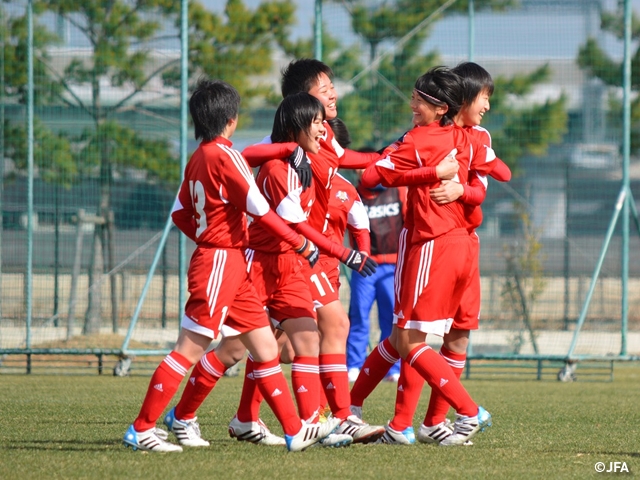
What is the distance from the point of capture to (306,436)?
5.18 meters

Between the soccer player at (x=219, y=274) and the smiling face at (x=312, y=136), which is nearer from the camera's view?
the soccer player at (x=219, y=274)

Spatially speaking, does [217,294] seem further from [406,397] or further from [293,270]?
[406,397]

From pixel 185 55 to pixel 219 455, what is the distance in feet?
21.3

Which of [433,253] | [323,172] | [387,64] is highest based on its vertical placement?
[387,64]

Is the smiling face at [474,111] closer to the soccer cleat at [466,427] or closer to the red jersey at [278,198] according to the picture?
the red jersey at [278,198]

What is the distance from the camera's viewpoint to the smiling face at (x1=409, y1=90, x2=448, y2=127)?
5.55 m

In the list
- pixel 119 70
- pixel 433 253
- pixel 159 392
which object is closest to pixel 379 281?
pixel 119 70

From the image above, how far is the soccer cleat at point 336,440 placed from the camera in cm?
536

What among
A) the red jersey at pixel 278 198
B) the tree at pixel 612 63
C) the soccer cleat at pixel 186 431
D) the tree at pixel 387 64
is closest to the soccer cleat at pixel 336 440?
the soccer cleat at pixel 186 431

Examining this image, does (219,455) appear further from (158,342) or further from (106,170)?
(106,170)

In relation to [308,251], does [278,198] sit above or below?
above

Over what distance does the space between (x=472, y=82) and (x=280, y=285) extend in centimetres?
151

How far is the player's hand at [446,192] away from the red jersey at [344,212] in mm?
1046

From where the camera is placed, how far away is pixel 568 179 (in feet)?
41.0
